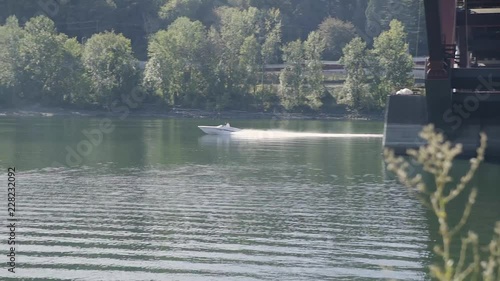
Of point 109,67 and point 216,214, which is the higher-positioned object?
point 109,67

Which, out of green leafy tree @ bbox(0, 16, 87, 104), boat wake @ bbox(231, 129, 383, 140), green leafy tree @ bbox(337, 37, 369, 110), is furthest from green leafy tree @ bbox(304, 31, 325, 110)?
boat wake @ bbox(231, 129, 383, 140)

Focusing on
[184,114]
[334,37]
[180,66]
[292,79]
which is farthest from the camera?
[334,37]

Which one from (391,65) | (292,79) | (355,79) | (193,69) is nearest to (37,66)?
(193,69)

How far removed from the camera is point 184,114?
120125 millimetres

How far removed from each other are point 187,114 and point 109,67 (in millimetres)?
13048

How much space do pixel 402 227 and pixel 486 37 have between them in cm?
3005

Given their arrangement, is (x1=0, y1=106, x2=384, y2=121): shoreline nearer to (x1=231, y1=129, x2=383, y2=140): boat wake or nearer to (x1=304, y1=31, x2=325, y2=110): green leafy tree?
(x1=304, y1=31, x2=325, y2=110): green leafy tree

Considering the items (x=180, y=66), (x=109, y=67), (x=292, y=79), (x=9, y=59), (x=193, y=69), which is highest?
(x=9, y=59)

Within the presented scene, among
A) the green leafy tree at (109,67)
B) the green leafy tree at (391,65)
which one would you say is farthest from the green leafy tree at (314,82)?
the green leafy tree at (109,67)

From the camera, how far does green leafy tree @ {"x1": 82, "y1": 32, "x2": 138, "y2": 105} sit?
12169 cm

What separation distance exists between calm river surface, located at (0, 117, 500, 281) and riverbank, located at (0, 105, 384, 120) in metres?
51.3

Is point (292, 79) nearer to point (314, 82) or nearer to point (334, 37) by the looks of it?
point (314, 82)

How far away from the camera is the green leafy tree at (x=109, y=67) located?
399 feet

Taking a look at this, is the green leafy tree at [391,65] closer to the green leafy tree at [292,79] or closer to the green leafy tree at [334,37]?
the green leafy tree at [292,79]
